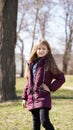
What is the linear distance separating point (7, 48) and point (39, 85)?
734 cm

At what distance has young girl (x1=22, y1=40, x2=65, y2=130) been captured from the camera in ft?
21.4

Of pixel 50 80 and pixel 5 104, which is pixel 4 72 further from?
pixel 50 80

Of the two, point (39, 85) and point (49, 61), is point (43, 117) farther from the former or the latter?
point (49, 61)

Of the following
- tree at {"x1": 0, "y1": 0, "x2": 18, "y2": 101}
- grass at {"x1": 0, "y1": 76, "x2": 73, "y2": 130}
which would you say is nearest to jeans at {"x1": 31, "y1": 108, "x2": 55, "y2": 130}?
grass at {"x1": 0, "y1": 76, "x2": 73, "y2": 130}

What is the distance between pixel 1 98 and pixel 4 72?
82 centimetres

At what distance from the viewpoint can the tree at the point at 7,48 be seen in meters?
13.8

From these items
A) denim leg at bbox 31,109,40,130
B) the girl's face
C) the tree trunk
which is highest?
the girl's face

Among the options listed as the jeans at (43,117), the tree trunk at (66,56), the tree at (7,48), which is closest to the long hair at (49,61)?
the jeans at (43,117)

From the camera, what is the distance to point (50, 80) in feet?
21.7

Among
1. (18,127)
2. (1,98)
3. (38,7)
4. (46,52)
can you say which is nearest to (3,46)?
(1,98)

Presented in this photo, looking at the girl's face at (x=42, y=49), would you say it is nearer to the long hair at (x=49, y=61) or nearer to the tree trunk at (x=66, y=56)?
the long hair at (x=49, y=61)

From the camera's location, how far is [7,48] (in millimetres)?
13781

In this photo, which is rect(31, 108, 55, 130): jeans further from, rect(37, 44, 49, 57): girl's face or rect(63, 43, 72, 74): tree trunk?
rect(63, 43, 72, 74): tree trunk

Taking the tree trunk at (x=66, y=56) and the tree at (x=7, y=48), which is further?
the tree trunk at (x=66, y=56)
